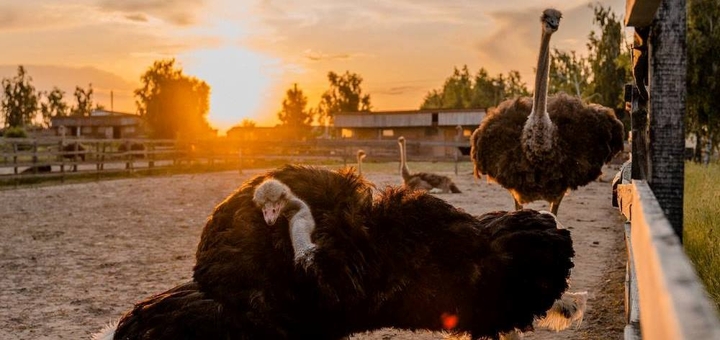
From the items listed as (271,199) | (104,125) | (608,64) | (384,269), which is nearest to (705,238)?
(384,269)

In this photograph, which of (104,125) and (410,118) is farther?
(104,125)

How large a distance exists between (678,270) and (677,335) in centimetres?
18

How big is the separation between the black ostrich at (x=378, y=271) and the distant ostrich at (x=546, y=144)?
2.79m

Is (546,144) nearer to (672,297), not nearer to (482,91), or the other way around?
(672,297)

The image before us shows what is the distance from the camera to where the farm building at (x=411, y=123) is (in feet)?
159

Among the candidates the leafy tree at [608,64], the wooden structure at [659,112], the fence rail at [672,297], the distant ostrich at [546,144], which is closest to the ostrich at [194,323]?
the wooden structure at [659,112]

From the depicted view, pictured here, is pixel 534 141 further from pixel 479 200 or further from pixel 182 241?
pixel 479 200

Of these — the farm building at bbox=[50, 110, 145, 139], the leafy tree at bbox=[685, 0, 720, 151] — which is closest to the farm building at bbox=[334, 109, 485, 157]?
the farm building at bbox=[50, 110, 145, 139]

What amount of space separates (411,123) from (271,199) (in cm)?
4831

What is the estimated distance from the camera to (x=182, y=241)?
30.2 feet

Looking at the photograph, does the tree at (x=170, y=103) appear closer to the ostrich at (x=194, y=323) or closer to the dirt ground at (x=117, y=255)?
the dirt ground at (x=117, y=255)

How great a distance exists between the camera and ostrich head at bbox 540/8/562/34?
256 inches

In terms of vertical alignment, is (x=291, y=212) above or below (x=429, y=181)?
above

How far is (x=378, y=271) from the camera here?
356 centimetres
